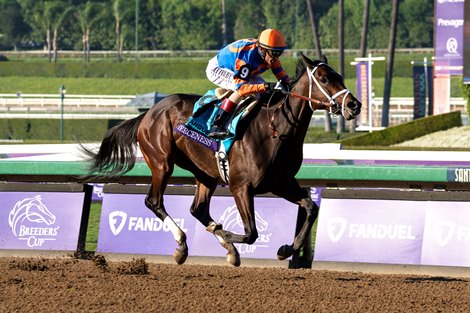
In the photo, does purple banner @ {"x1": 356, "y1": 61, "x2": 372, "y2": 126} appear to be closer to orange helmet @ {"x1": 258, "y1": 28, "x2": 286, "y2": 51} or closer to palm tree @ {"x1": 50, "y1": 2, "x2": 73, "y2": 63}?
orange helmet @ {"x1": 258, "y1": 28, "x2": 286, "y2": 51}

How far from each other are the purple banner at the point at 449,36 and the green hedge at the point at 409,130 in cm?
131

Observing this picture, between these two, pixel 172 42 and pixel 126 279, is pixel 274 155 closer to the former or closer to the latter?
pixel 126 279

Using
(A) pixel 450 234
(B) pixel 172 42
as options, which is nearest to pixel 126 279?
(A) pixel 450 234

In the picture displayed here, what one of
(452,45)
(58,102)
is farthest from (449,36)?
(58,102)

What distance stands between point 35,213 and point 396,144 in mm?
15666

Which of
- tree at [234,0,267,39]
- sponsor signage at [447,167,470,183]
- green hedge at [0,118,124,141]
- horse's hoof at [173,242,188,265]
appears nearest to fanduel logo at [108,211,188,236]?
horse's hoof at [173,242,188,265]

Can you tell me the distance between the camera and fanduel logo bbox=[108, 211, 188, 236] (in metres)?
9.78

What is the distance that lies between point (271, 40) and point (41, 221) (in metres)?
3.43

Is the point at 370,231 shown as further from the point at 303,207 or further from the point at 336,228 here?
the point at 303,207

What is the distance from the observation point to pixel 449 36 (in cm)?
2441

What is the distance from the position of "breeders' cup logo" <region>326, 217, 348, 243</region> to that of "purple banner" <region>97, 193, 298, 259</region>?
38cm

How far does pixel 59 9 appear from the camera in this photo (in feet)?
252

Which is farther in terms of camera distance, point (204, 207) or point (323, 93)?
point (204, 207)

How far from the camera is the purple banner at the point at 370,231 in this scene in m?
9.02
